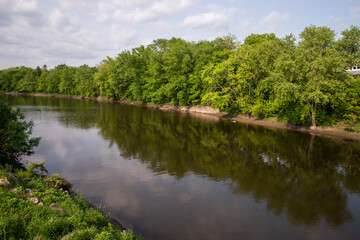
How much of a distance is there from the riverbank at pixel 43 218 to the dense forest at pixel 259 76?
3064 centimetres

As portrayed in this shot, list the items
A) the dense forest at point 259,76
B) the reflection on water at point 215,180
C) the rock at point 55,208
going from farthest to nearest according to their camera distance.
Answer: the dense forest at point 259,76 < the reflection on water at point 215,180 < the rock at point 55,208

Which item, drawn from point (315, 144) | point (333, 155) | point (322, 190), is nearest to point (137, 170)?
point (322, 190)

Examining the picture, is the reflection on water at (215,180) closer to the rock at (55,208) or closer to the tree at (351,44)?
the rock at (55,208)

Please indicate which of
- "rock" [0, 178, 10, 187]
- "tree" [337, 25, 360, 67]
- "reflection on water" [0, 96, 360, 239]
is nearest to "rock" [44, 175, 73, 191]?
"reflection on water" [0, 96, 360, 239]

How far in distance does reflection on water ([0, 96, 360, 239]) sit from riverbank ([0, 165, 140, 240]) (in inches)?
114

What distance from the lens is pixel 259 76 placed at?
4278cm

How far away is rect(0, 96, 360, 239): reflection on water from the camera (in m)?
11.8

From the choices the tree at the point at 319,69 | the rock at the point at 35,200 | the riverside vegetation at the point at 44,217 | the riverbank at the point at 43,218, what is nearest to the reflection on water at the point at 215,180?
the riverside vegetation at the point at 44,217

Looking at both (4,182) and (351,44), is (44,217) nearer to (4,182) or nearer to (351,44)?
(4,182)

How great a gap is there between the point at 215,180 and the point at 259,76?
31.0 m

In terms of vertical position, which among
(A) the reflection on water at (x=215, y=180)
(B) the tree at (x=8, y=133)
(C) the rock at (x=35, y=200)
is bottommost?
(A) the reflection on water at (x=215, y=180)

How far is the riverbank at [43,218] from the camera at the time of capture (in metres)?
7.34

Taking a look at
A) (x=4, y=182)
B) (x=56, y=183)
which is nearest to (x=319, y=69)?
(x=56, y=183)

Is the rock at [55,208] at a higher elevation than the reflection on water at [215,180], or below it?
higher
